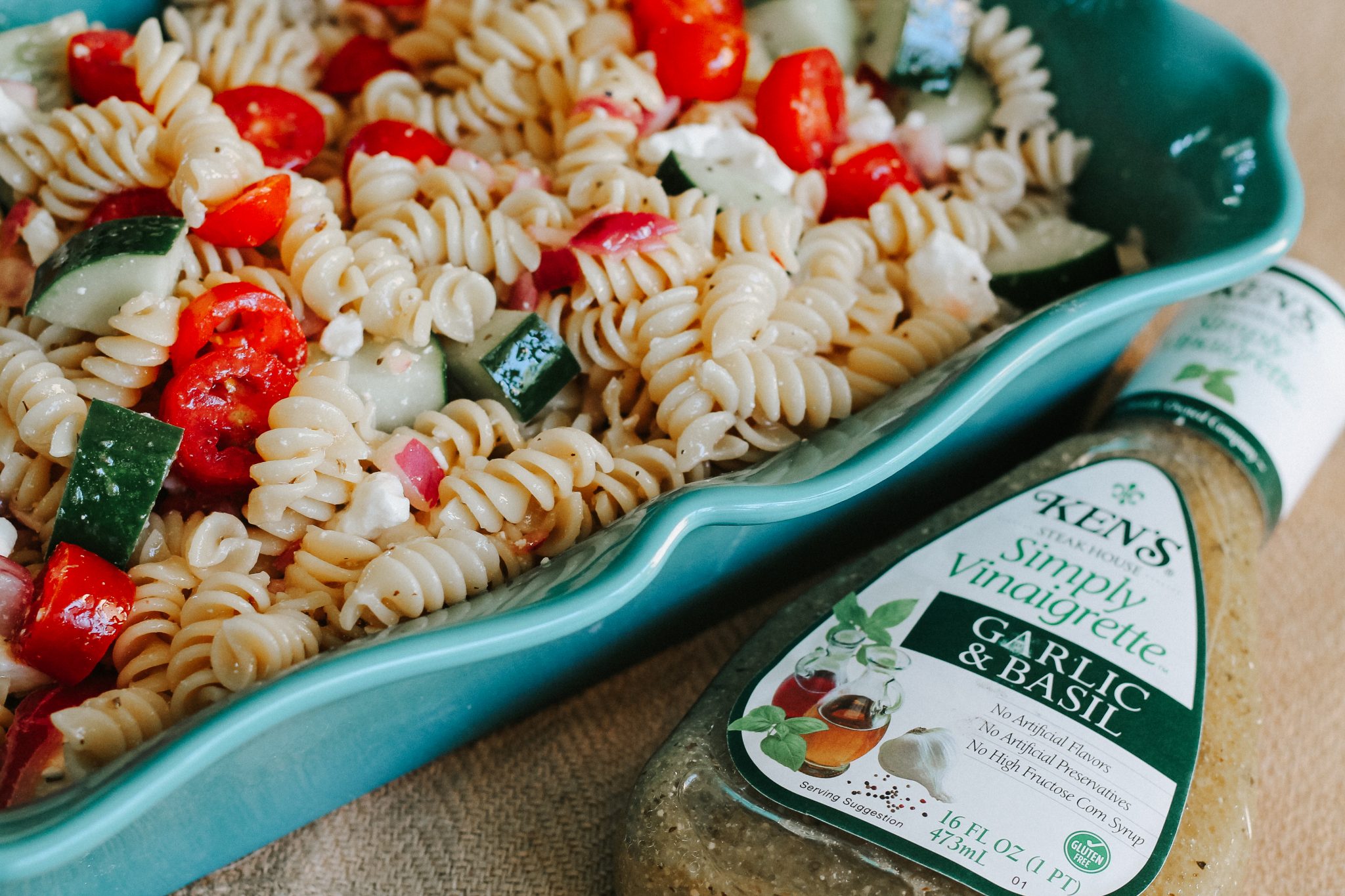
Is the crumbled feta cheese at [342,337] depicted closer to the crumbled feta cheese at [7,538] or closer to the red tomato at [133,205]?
the red tomato at [133,205]

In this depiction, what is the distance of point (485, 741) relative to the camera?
185 centimetres

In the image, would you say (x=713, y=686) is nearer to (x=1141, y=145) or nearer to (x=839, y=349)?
(x=839, y=349)

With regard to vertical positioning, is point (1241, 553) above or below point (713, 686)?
above

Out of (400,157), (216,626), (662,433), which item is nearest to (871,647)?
(662,433)

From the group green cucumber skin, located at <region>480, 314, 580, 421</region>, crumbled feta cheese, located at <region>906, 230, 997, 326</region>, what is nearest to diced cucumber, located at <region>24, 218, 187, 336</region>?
green cucumber skin, located at <region>480, 314, 580, 421</region>

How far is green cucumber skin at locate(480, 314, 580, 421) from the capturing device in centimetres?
172

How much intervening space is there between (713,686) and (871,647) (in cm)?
25

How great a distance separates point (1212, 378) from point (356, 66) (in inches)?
71.0

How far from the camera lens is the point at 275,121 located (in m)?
2.04

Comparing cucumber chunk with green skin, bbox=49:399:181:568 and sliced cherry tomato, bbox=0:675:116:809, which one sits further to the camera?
cucumber chunk with green skin, bbox=49:399:181:568

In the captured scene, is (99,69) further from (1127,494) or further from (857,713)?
(1127,494)

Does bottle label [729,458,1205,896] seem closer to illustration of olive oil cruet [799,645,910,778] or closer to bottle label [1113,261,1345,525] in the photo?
illustration of olive oil cruet [799,645,910,778]

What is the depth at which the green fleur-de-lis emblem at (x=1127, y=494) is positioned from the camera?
1.90 m

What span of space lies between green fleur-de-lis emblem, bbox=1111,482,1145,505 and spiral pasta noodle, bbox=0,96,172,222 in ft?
5.46
